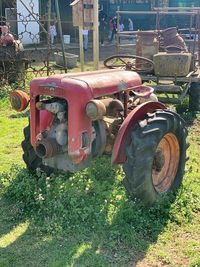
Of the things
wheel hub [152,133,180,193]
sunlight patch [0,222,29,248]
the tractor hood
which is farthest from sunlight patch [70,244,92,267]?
the tractor hood

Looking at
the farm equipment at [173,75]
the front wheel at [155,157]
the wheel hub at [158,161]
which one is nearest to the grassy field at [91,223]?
the front wheel at [155,157]

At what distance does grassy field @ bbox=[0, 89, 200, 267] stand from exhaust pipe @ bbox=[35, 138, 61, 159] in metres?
0.48

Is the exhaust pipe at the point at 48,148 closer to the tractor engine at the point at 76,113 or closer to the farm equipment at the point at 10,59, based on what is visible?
the tractor engine at the point at 76,113

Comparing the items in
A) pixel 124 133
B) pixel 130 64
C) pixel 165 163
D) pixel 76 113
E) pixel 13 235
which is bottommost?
pixel 13 235

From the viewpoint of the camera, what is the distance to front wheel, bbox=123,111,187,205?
3895mm

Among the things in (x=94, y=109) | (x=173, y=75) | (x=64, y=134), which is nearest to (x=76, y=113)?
(x=94, y=109)

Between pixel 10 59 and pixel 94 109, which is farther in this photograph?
pixel 10 59

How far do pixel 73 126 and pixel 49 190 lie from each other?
837 millimetres

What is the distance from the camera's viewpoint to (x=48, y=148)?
13.0 ft

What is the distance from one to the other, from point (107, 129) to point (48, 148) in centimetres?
64

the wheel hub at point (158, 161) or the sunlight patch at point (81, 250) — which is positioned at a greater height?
the wheel hub at point (158, 161)

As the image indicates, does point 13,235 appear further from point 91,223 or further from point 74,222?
point 91,223

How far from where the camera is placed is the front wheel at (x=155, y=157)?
3.89 m

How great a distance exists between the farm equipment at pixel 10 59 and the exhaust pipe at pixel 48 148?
20.6ft
